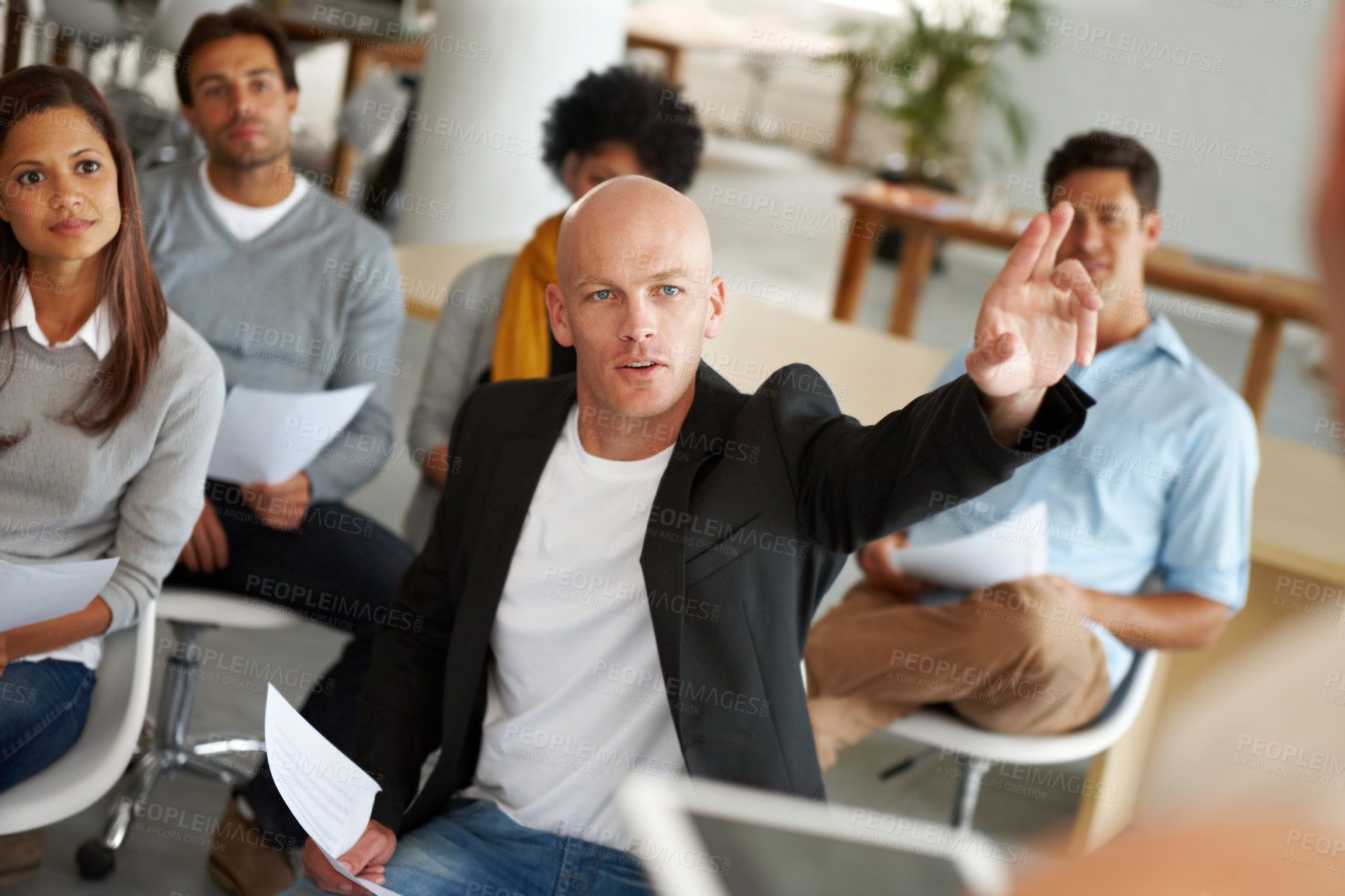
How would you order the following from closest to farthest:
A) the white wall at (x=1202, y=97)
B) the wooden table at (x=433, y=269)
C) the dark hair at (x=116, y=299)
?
the dark hair at (x=116, y=299), the wooden table at (x=433, y=269), the white wall at (x=1202, y=97)

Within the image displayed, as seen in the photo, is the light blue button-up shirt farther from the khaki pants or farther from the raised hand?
the raised hand

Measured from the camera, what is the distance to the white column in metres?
4.73

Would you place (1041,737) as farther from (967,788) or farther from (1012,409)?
(1012,409)

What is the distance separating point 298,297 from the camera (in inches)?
84.0

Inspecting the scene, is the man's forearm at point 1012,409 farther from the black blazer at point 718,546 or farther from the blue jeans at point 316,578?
the blue jeans at point 316,578

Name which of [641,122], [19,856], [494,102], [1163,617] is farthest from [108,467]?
[494,102]

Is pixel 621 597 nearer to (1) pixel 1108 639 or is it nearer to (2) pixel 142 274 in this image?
(2) pixel 142 274

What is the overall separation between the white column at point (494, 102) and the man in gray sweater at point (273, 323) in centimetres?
254

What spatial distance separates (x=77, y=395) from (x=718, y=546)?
89 cm

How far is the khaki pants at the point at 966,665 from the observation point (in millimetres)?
1967

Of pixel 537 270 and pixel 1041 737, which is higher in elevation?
pixel 537 270

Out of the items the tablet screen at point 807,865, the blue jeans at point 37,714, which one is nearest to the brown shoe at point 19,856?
the blue jeans at point 37,714

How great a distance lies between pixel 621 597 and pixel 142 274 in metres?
0.80

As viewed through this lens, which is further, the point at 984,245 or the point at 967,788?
the point at 984,245
